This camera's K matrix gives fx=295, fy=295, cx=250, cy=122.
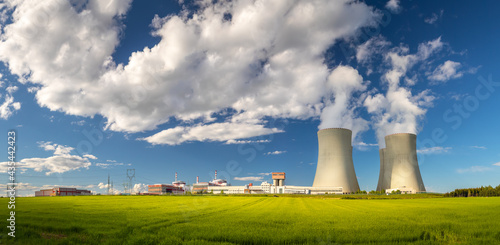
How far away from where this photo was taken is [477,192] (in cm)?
6675

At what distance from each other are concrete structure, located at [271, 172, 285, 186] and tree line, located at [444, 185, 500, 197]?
278 feet

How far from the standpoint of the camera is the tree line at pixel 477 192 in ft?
209

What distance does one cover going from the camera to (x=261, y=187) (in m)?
150

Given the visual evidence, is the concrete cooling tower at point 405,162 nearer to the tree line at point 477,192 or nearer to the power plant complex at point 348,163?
the power plant complex at point 348,163

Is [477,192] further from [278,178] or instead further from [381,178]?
[278,178]

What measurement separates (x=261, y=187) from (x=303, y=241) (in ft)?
472

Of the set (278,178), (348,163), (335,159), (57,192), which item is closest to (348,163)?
(348,163)

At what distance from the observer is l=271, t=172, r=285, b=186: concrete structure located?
14691 centimetres

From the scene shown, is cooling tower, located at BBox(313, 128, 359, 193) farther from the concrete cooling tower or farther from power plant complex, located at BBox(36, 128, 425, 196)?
the concrete cooling tower

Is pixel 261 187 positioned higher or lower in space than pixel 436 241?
lower

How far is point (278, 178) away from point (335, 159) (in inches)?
3251

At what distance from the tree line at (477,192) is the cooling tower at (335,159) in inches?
943

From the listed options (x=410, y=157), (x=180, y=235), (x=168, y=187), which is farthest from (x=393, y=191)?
(x=168, y=187)

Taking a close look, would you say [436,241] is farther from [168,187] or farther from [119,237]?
[168,187]
